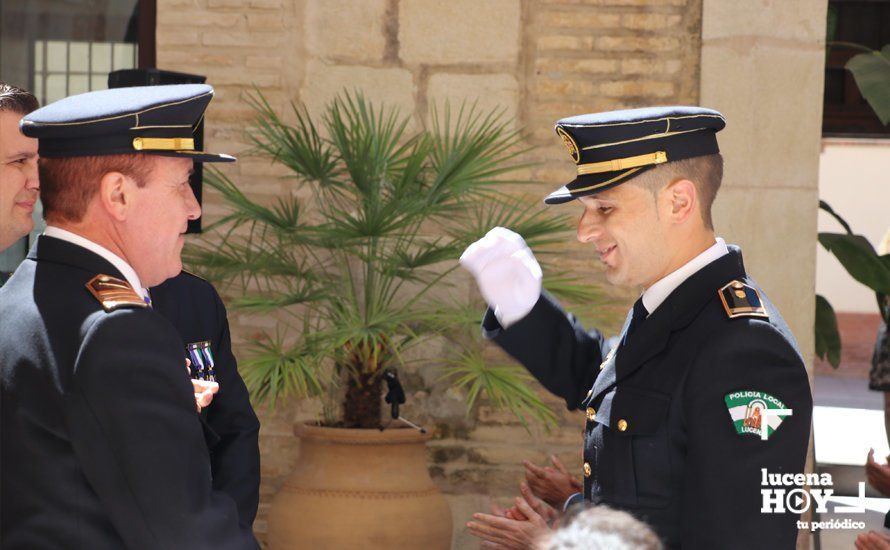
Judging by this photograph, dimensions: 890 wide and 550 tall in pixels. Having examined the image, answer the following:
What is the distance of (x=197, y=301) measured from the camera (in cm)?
277

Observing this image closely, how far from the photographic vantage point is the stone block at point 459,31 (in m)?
4.74

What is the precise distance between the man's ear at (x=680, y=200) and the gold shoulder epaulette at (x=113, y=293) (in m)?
0.93

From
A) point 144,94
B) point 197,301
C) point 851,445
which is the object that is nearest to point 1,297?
point 144,94

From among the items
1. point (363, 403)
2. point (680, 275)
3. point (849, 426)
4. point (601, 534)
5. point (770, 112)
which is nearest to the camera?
point (601, 534)

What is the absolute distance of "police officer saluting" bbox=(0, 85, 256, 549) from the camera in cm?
158

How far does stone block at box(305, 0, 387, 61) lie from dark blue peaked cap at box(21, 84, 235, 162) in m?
2.87

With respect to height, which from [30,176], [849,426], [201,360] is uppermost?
[30,176]

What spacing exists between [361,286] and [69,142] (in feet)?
8.80

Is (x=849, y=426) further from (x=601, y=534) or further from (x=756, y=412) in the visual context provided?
(x=601, y=534)

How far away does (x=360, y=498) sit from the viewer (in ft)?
12.5

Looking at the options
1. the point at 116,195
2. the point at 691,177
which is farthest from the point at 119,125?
the point at 691,177

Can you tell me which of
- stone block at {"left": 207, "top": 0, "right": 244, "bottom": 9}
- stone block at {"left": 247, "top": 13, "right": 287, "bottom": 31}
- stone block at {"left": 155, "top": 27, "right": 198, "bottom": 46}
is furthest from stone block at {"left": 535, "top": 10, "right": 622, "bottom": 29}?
stone block at {"left": 155, "top": 27, "right": 198, "bottom": 46}

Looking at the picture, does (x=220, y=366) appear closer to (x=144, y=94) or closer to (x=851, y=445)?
(x=144, y=94)

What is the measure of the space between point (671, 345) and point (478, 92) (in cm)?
283
